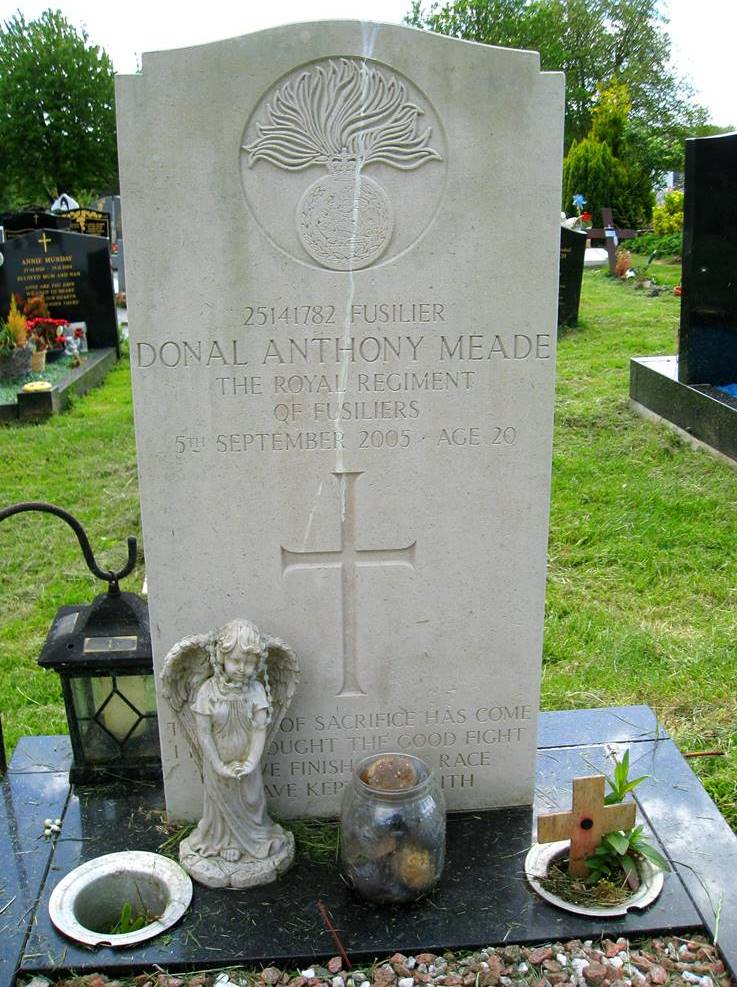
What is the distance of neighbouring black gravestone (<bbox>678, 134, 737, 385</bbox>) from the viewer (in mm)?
7648

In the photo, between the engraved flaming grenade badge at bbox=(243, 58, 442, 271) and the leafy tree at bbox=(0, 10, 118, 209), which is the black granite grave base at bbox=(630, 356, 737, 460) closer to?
the engraved flaming grenade badge at bbox=(243, 58, 442, 271)

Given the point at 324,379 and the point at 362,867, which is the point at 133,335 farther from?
the point at 362,867

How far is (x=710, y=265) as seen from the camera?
781 cm

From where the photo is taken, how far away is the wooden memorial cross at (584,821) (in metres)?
2.93

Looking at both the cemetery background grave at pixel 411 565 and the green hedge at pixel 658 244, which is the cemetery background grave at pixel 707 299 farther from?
the green hedge at pixel 658 244

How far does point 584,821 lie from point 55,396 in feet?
26.4

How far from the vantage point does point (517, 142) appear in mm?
2828

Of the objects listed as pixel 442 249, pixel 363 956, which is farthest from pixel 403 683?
pixel 442 249

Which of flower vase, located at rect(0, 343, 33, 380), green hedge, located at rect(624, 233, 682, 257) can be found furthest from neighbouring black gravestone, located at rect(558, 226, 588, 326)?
flower vase, located at rect(0, 343, 33, 380)

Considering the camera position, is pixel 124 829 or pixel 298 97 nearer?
pixel 298 97

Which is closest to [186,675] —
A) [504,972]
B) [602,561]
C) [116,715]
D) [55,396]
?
[116,715]

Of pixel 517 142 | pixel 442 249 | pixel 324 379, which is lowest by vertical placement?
pixel 324 379

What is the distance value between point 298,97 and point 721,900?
8.66 feet

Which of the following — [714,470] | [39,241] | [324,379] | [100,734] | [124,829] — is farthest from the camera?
[39,241]
